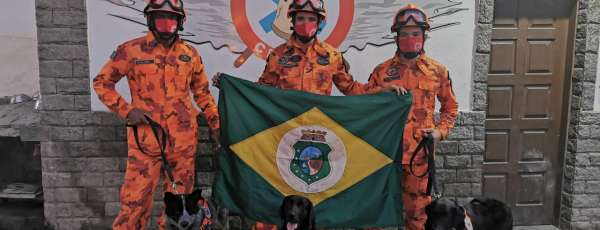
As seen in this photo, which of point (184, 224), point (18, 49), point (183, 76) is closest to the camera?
point (184, 224)

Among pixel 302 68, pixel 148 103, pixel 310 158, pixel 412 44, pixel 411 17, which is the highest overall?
pixel 411 17

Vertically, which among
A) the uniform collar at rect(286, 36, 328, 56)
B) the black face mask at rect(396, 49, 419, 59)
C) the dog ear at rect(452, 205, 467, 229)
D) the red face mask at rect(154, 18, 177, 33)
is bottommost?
the dog ear at rect(452, 205, 467, 229)

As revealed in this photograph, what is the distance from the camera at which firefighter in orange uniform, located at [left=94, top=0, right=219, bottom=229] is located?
418cm

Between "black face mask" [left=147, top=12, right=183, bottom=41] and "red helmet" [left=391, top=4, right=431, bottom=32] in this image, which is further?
"red helmet" [left=391, top=4, right=431, bottom=32]

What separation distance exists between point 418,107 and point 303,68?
1.02 m

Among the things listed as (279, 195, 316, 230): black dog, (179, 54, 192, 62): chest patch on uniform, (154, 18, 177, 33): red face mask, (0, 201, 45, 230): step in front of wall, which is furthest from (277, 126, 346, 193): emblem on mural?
(0, 201, 45, 230): step in front of wall

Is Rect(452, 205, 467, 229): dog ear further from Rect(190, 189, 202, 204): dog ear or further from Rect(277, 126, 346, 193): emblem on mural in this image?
Rect(190, 189, 202, 204): dog ear

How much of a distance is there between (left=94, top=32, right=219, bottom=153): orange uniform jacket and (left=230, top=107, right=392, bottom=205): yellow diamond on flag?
0.50 meters

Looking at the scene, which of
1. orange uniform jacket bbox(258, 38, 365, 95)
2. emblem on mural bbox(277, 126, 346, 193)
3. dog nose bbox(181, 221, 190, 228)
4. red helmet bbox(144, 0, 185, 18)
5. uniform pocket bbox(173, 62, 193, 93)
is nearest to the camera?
dog nose bbox(181, 221, 190, 228)

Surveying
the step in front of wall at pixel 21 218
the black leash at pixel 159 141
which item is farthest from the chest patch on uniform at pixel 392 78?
the step in front of wall at pixel 21 218

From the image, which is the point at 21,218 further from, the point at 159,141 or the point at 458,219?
the point at 458,219

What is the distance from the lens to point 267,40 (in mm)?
5211

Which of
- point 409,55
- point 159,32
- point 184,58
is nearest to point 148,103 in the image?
point 184,58

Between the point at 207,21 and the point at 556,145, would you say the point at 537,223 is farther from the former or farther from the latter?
the point at 207,21
